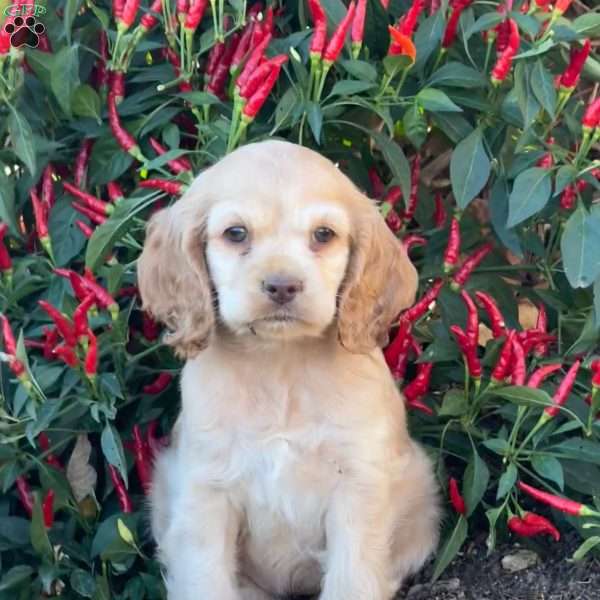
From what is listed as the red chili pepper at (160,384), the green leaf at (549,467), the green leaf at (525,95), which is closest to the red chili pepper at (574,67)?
the green leaf at (525,95)

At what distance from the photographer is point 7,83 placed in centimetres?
361

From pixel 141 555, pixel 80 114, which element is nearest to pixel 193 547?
pixel 141 555

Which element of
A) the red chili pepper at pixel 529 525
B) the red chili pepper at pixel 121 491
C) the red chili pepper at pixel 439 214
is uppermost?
the red chili pepper at pixel 439 214

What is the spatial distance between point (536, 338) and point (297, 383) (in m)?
0.79

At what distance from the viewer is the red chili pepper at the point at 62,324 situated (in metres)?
3.49

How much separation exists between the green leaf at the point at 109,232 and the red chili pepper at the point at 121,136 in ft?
0.61

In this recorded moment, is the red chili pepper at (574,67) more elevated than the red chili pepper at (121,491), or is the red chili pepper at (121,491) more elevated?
the red chili pepper at (574,67)

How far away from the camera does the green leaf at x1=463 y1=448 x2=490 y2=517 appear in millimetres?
3734

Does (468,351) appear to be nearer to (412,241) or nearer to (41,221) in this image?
(412,241)

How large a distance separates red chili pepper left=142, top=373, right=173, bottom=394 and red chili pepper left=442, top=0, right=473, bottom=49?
1.39m

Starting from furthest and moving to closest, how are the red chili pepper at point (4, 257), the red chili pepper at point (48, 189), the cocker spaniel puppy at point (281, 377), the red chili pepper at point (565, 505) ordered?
the red chili pepper at point (48, 189) → the red chili pepper at point (4, 257) → the red chili pepper at point (565, 505) → the cocker spaniel puppy at point (281, 377)

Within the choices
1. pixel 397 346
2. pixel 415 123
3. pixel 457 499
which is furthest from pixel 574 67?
pixel 457 499

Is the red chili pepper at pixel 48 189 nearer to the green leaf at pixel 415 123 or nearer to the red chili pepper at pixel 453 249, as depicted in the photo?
the green leaf at pixel 415 123

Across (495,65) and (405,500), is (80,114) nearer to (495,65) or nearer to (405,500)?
(495,65)
